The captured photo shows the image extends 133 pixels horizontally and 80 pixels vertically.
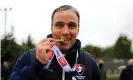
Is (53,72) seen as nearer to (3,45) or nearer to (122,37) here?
(3,45)

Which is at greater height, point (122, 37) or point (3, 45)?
point (3, 45)

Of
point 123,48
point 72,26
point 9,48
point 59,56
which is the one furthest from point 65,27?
point 123,48

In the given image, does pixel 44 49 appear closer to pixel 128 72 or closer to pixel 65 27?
pixel 65 27

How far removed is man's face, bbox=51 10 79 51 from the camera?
11.1ft

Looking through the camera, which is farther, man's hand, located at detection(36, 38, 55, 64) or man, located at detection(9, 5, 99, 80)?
man, located at detection(9, 5, 99, 80)

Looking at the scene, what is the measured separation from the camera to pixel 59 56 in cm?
336

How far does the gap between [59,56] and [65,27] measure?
0.77ft

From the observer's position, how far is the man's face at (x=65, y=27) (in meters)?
3.38

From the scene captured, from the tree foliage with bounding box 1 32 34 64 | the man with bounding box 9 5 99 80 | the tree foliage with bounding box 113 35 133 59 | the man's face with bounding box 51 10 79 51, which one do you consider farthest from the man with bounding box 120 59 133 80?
the tree foliage with bounding box 113 35 133 59

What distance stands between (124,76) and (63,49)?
12.5 metres

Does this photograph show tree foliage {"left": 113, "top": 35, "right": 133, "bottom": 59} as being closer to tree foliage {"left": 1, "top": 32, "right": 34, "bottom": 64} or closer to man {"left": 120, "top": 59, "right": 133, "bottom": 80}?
tree foliage {"left": 1, "top": 32, "right": 34, "bottom": 64}

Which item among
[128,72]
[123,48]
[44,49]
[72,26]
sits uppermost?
Answer: [72,26]

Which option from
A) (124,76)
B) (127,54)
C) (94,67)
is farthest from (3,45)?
(127,54)

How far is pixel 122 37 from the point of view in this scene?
4040 inches
